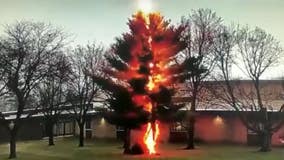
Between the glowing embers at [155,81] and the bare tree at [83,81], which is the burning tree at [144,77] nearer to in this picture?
the glowing embers at [155,81]

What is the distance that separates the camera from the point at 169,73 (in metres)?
8.95

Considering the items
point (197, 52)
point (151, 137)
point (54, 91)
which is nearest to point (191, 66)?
point (197, 52)

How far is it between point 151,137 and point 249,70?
242 centimetres

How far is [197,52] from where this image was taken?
10.1 meters

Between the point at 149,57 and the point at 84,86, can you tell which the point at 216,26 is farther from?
the point at 84,86

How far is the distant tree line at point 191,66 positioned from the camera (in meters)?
8.90

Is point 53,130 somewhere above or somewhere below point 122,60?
below

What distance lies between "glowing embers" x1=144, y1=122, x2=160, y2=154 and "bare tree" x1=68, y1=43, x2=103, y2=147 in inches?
100.0

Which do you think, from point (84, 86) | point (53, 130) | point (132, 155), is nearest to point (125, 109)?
point (132, 155)

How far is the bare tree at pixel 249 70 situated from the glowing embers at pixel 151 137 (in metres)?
1.67

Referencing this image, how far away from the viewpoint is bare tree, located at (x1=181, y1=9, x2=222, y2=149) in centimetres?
954

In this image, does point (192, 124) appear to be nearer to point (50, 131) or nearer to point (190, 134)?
point (190, 134)

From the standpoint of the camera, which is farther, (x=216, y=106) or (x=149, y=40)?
(x=216, y=106)

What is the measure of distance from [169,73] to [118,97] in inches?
37.9
